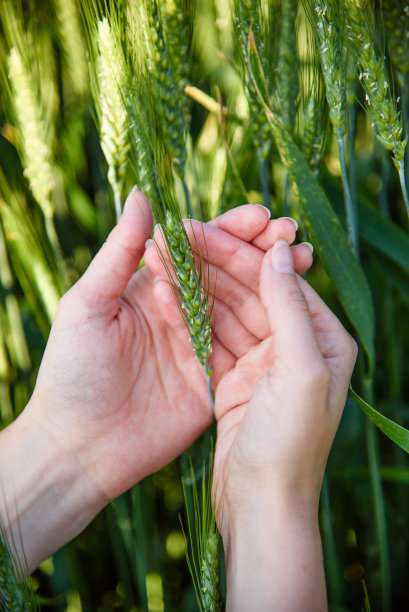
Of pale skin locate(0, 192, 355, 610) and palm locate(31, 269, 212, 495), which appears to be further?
palm locate(31, 269, 212, 495)

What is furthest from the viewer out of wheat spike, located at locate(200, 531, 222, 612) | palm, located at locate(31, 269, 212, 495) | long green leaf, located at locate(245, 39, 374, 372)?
palm, located at locate(31, 269, 212, 495)

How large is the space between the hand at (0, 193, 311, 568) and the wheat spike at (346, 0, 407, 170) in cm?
20

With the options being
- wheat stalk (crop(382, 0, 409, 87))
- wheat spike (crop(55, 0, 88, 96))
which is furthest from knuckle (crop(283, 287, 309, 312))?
wheat spike (crop(55, 0, 88, 96))

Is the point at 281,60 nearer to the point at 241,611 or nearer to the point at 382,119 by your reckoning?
the point at 382,119

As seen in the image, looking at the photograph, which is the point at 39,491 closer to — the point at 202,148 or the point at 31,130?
the point at 31,130

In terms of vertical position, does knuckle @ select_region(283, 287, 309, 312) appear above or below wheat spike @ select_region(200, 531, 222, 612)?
above

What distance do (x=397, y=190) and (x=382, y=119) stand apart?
0.55 meters

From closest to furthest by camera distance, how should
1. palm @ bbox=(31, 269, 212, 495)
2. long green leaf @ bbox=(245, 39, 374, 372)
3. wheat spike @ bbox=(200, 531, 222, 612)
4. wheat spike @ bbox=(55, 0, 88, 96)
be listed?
wheat spike @ bbox=(200, 531, 222, 612), long green leaf @ bbox=(245, 39, 374, 372), palm @ bbox=(31, 269, 212, 495), wheat spike @ bbox=(55, 0, 88, 96)

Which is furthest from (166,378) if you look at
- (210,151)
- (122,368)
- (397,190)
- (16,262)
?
(397,190)

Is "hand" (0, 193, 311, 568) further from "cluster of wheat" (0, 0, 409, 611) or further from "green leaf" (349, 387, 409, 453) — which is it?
"green leaf" (349, 387, 409, 453)

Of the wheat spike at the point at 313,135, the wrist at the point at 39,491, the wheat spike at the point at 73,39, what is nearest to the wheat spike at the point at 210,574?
the wrist at the point at 39,491

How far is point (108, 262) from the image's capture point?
87cm

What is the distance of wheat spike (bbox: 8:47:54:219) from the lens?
35.5 inches

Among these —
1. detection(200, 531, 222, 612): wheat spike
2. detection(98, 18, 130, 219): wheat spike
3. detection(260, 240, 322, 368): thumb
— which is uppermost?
detection(98, 18, 130, 219): wheat spike
